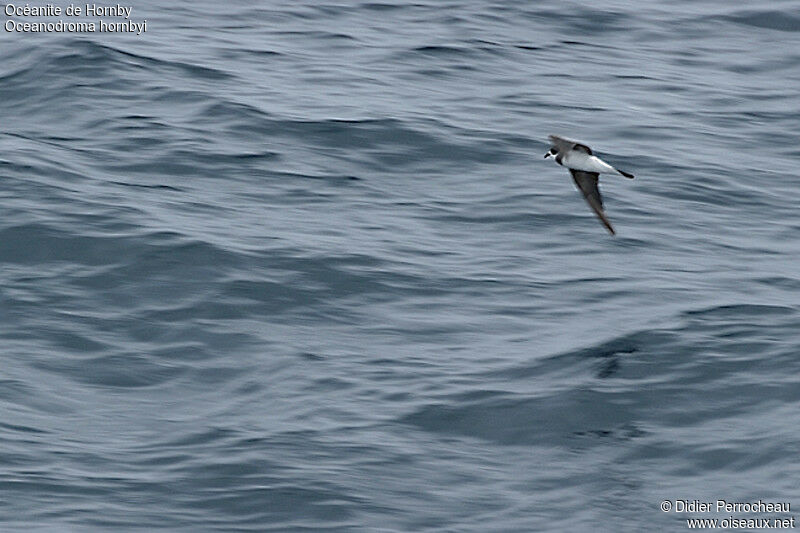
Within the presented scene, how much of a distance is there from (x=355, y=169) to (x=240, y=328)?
3.65 m

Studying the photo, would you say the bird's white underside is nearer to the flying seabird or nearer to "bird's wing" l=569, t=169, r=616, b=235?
the flying seabird

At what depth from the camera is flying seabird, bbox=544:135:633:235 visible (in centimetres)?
1226

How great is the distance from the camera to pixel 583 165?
12.4 meters

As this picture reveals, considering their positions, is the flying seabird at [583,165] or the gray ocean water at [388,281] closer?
the gray ocean water at [388,281]

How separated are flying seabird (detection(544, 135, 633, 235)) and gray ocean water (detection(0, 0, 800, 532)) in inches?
36.6

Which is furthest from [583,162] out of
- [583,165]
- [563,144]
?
[563,144]

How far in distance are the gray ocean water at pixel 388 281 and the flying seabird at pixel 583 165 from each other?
0.93 m

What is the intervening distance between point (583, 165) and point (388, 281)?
78.3 inches

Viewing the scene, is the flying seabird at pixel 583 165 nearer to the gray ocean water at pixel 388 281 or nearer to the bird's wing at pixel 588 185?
the bird's wing at pixel 588 185

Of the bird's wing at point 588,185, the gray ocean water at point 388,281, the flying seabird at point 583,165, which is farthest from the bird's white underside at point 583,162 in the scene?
the gray ocean water at point 388,281

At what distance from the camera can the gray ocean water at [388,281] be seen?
10234 millimetres

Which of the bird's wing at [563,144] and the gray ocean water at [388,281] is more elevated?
the bird's wing at [563,144]

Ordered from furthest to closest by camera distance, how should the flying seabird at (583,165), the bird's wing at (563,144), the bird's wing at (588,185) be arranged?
the bird's wing at (588,185) < the bird's wing at (563,144) < the flying seabird at (583,165)

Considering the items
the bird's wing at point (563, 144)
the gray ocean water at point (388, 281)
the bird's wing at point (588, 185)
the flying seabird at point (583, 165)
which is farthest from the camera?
the bird's wing at point (588, 185)
